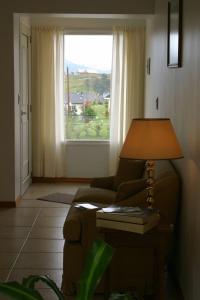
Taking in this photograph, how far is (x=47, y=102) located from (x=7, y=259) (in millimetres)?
3585

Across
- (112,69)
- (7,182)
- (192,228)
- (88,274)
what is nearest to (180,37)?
(192,228)

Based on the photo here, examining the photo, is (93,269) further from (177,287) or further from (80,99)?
(80,99)

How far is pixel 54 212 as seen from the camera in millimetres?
5523

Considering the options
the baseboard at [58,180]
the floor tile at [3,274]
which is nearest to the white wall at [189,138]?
the floor tile at [3,274]

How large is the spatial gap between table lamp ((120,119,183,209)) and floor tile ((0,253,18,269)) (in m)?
1.59

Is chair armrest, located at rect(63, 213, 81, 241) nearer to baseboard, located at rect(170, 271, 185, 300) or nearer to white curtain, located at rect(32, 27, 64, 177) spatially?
baseboard, located at rect(170, 271, 185, 300)

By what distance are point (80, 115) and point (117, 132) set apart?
0.67 metres

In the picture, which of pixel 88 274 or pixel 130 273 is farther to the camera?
pixel 130 273

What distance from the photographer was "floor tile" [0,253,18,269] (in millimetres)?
3766

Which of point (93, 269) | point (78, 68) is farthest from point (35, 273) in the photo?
point (78, 68)

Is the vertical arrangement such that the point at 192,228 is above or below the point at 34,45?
below

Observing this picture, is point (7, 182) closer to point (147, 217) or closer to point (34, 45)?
point (34, 45)

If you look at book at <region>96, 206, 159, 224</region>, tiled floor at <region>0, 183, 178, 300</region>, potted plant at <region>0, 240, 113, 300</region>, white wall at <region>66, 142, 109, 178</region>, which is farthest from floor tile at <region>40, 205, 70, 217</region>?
potted plant at <region>0, 240, 113, 300</region>

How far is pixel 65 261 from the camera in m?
3.28
